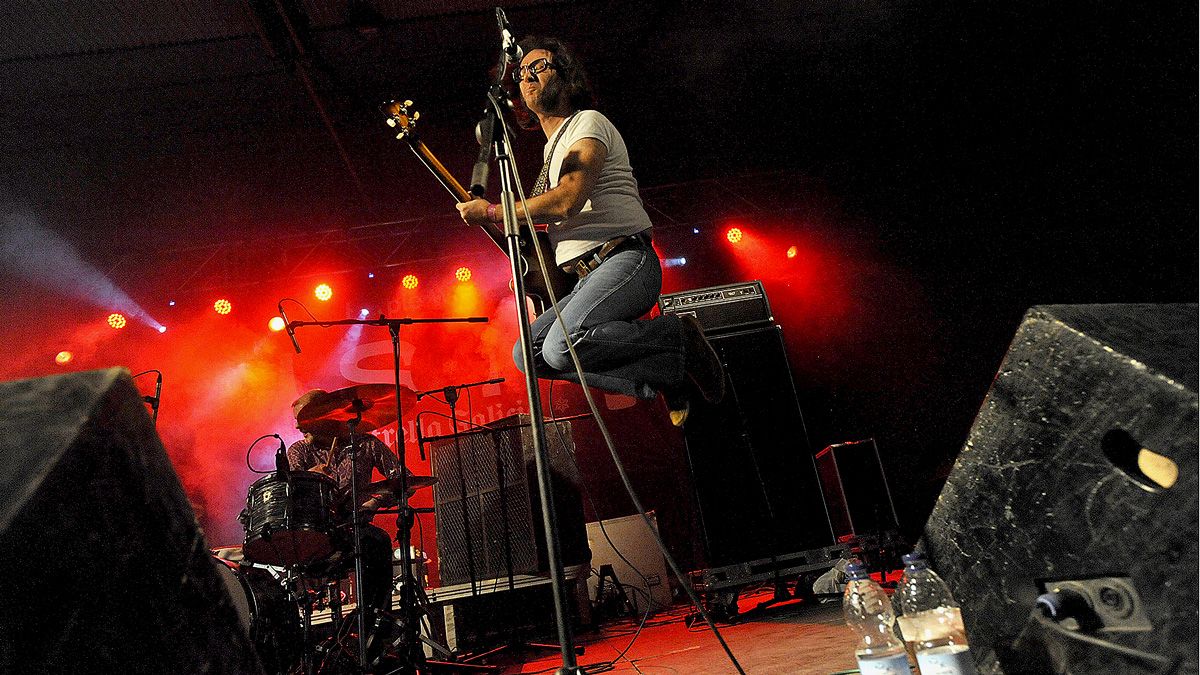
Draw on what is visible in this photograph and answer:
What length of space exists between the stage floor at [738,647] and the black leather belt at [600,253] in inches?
64.8

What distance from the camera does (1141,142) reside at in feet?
17.8

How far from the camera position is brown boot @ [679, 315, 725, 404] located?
9.99 ft

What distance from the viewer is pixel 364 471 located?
17.9 feet

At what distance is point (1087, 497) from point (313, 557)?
4080 millimetres

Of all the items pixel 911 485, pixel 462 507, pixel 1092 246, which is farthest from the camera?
pixel 911 485

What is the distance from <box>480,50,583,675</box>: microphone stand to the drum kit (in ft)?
7.30

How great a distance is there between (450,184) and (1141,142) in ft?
18.0

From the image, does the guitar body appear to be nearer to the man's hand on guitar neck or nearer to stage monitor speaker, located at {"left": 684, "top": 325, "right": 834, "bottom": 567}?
the man's hand on guitar neck

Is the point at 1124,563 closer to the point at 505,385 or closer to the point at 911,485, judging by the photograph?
the point at 911,485

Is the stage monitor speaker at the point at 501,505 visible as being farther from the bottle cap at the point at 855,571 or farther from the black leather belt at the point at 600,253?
the bottle cap at the point at 855,571

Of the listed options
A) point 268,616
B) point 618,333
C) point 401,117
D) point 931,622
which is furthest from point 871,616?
point 268,616

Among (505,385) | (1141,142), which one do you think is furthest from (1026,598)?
(505,385)

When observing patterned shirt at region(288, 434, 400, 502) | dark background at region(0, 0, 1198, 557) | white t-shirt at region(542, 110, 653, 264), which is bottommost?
patterned shirt at region(288, 434, 400, 502)

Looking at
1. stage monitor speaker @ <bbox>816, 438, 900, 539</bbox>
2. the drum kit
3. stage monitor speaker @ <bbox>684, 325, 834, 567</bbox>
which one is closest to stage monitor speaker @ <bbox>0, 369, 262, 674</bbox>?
the drum kit
